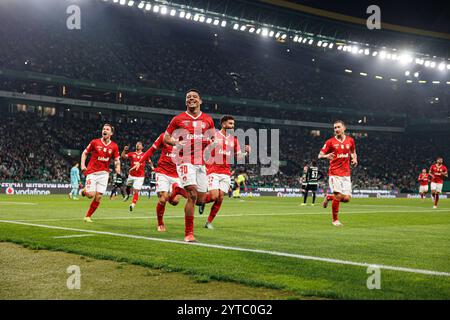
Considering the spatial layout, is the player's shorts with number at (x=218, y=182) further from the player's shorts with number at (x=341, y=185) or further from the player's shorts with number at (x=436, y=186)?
the player's shorts with number at (x=436, y=186)

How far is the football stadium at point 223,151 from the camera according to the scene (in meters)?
6.38

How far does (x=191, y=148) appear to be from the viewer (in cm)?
922

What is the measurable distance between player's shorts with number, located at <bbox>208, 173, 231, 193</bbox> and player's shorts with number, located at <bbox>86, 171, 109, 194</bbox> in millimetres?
3165

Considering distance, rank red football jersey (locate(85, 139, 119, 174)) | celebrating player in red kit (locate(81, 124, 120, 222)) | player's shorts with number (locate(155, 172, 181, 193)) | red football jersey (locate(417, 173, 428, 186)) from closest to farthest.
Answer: player's shorts with number (locate(155, 172, 181, 193)) < celebrating player in red kit (locate(81, 124, 120, 222)) < red football jersey (locate(85, 139, 119, 174)) < red football jersey (locate(417, 173, 428, 186))

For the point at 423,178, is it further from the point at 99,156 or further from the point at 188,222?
the point at 188,222

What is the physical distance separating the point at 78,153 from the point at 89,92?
927 cm

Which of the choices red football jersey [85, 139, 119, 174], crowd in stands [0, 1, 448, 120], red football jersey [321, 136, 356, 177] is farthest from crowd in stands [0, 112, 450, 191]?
red football jersey [321, 136, 356, 177]

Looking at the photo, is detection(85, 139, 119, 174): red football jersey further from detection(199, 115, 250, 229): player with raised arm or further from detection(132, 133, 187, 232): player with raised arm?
detection(199, 115, 250, 229): player with raised arm

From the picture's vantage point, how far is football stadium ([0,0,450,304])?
251 inches

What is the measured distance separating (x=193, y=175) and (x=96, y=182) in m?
5.64

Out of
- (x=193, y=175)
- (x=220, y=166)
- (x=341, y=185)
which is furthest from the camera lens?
(x=341, y=185)

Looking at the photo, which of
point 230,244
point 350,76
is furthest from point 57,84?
point 230,244

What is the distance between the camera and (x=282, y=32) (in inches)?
1852

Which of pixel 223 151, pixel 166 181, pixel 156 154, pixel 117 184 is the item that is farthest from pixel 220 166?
pixel 156 154
